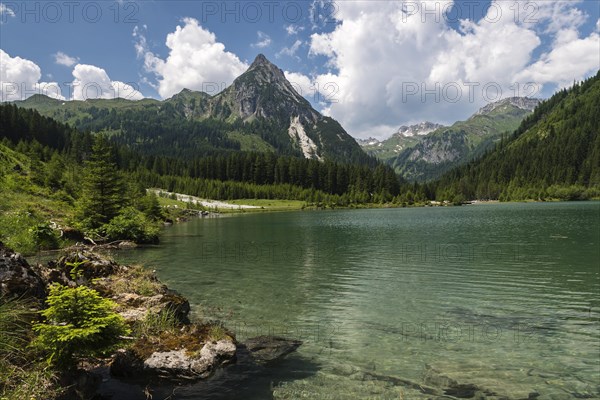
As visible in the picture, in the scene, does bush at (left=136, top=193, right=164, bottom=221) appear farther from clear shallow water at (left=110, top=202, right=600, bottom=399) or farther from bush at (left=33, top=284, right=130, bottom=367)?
bush at (left=33, top=284, right=130, bottom=367)

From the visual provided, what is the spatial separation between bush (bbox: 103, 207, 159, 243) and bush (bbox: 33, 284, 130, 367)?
43489 mm

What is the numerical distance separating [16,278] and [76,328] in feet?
14.8

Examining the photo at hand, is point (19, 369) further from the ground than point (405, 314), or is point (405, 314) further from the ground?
point (19, 369)

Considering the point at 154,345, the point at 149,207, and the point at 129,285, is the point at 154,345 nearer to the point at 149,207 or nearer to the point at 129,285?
the point at 129,285

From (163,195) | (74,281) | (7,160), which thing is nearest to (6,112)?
(163,195)

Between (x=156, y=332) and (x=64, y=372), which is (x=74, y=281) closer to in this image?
(x=156, y=332)

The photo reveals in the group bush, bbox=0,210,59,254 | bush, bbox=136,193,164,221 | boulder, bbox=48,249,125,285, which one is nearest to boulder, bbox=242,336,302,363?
boulder, bbox=48,249,125,285

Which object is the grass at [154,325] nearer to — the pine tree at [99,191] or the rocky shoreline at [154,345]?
the rocky shoreline at [154,345]

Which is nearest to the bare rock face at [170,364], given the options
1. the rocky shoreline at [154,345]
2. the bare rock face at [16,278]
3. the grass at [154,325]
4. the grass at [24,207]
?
the rocky shoreline at [154,345]

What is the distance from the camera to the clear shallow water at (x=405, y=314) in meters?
12.4

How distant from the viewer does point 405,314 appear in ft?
66.5

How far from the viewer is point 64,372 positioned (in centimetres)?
977

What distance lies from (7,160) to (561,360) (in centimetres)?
9074

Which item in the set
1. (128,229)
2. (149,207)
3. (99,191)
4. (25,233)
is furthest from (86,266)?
(149,207)
